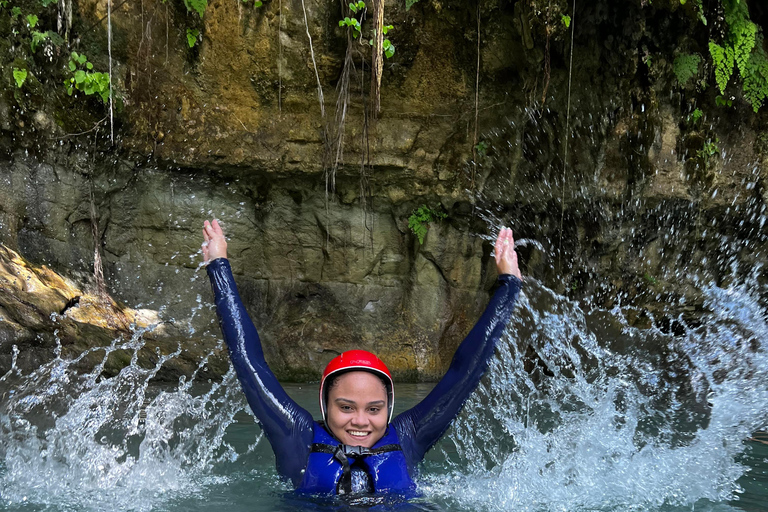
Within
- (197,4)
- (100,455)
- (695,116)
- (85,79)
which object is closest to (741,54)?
(695,116)

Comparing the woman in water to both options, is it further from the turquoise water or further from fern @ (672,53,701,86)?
fern @ (672,53,701,86)

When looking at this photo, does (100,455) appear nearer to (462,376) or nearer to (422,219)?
(462,376)

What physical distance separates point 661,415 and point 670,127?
115 inches

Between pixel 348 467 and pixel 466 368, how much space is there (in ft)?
2.31

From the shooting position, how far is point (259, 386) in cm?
308

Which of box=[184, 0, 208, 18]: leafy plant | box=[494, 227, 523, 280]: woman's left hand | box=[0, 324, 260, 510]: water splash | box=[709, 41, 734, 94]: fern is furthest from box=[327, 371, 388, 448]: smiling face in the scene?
box=[709, 41, 734, 94]: fern

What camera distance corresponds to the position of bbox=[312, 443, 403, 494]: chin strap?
9.95ft

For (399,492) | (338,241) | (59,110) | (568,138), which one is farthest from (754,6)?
(59,110)

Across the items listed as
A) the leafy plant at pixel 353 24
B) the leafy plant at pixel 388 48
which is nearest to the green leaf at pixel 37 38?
the leafy plant at pixel 353 24

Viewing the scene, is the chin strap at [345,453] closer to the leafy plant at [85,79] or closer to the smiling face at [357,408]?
the smiling face at [357,408]

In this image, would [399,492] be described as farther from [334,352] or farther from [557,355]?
[557,355]

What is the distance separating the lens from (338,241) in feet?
25.1

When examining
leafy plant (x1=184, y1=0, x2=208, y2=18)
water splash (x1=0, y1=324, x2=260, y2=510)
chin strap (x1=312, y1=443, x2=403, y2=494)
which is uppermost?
leafy plant (x1=184, y1=0, x2=208, y2=18)

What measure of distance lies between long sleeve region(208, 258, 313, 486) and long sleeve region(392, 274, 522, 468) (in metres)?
0.49
